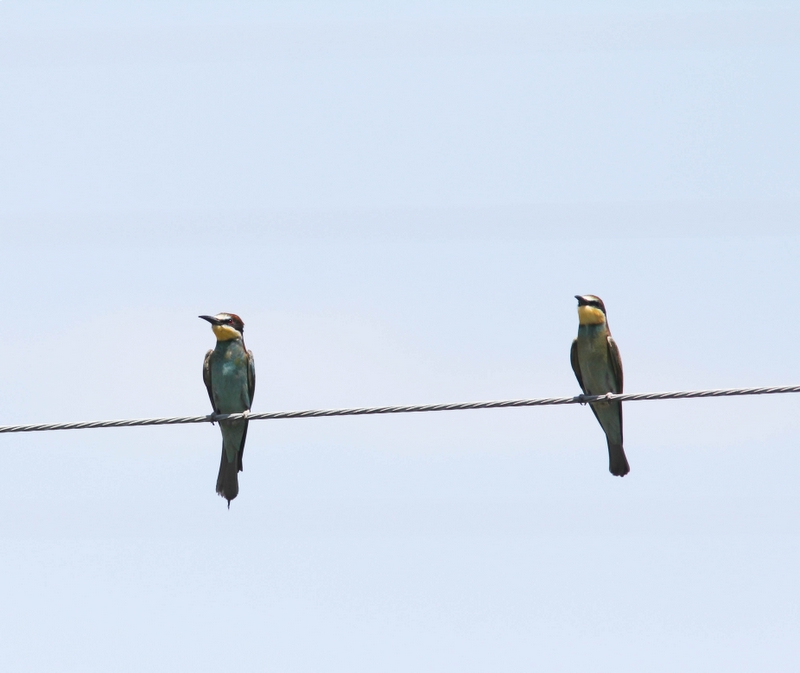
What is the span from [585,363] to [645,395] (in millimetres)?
3097

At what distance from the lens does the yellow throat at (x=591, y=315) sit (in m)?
10.0

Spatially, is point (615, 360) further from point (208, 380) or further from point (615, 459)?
point (208, 380)

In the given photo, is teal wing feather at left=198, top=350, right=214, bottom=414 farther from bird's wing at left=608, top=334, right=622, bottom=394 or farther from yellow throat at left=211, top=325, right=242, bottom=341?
bird's wing at left=608, top=334, right=622, bottom=394

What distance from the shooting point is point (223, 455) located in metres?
9.90

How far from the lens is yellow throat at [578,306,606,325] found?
1000 cm

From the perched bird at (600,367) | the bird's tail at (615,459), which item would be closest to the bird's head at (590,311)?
the perched bird at (600,367)

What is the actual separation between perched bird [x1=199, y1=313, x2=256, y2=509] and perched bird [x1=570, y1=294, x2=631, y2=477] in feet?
7.67

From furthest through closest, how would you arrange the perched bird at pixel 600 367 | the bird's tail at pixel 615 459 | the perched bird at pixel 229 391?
the bird's tail at pixel 615 459
the perched bird at pixel 600 367
the perched bird at pixel 229 391

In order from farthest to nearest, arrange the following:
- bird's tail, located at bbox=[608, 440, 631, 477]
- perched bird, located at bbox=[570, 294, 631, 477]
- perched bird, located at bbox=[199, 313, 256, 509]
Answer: bird's tail, located at bbox=[608, 440, 631, 477] → perched bird, located at bbox=[570, 294, 631, 477] → perched bird, located at bbox=[199, 313, 256, 509]

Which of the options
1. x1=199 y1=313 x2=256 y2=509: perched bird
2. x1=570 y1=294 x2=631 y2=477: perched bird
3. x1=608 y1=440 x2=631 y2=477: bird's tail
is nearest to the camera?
x1=199 y1=313 x2=256 y2=509: perched bird

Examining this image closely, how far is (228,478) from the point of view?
988 cm

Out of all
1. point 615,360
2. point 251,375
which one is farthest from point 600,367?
point 251,375

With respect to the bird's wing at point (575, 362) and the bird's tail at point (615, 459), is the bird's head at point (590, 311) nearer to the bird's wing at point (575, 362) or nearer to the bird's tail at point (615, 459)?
the bird's wing at point (575, 362)

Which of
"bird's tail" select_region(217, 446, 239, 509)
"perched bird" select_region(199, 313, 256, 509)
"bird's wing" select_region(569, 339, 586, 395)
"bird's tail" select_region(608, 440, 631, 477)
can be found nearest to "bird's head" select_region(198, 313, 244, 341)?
"perched bird" select_region(199, 313, 256, 509)
